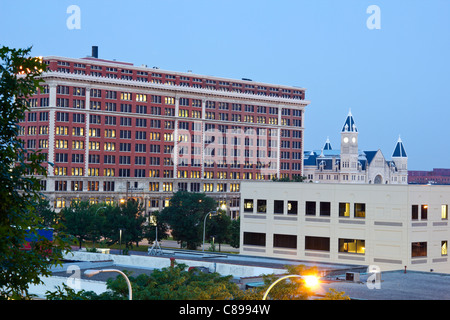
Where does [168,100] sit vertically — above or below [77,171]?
above

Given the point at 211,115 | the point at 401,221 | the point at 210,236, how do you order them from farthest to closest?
the point at 211,115
the point at 210,236
the point at 401,221

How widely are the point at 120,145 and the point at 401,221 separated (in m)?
118

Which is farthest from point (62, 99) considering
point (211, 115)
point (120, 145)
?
point (211, 115)

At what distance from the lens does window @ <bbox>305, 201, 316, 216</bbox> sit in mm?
77250

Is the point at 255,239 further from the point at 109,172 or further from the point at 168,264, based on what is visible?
the point at 109,172

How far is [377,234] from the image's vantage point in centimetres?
7219

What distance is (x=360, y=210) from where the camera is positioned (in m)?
73.9

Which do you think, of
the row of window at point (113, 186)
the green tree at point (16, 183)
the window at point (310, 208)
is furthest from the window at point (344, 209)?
the row of window at point (113, 186)

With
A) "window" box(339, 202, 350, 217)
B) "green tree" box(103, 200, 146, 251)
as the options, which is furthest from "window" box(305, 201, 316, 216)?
"green tree" box(103, 200, 146, 251)

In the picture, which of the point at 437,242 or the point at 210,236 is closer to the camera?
the point at 437,242

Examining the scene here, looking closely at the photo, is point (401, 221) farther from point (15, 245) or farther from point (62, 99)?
point (62, 99)

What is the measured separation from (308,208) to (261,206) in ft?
22.5

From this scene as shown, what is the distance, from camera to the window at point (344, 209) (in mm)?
74875

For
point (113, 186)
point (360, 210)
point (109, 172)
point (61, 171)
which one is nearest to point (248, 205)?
point (360, 210)
